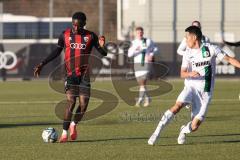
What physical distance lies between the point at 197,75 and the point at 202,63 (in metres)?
0.30

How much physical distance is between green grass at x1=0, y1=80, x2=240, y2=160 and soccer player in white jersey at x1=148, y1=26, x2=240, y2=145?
505mm

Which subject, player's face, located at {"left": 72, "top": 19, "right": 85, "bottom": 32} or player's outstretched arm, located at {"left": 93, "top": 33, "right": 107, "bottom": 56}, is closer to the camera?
player's face, located at {"left": 72, "top": 19, "right": 85, "bottom": 32}

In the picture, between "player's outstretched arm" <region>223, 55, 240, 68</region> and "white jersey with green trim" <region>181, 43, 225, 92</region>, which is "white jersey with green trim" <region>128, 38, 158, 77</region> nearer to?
"white jersey with green trim" <region>181, 43, 225, 92</region>

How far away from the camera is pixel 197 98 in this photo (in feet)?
41.1

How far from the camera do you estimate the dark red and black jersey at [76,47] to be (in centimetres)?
1327

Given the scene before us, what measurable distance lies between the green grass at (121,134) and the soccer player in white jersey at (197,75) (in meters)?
0.50

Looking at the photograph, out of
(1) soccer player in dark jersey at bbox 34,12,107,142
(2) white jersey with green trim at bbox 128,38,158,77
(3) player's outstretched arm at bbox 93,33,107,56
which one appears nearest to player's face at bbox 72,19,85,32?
(1) soccer player in dark jersey at bbox 34,12,107,142

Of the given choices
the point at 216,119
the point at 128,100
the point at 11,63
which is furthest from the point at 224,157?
the point at 11,63

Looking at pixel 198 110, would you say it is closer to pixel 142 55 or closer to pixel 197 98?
pixel 197 98

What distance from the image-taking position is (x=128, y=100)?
927 inches

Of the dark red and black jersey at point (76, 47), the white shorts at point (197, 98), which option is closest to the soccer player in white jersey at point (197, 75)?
the white shorts at point (197, 98)

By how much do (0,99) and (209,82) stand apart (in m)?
13.6

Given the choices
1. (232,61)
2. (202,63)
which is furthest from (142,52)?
(232,61)

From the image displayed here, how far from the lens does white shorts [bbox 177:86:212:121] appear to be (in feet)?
40.6
